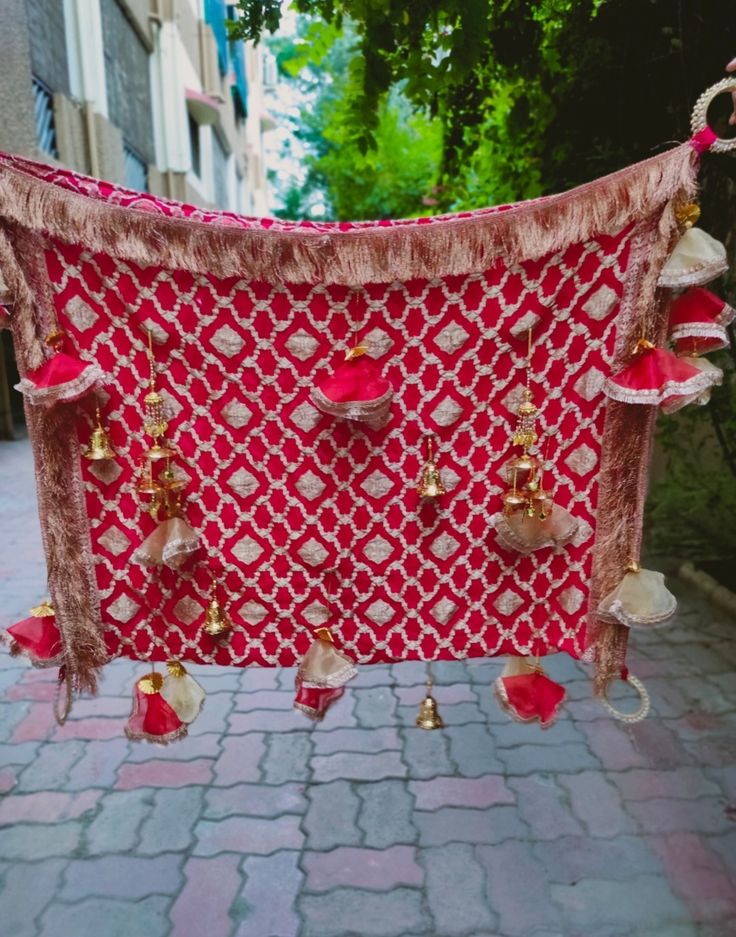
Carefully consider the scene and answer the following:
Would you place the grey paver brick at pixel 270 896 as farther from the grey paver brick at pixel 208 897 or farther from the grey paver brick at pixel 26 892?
the grey paver brick at pixel 26 892

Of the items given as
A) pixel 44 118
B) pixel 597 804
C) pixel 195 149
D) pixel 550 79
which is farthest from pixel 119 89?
pixel 597 804

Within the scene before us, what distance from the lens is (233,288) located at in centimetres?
118

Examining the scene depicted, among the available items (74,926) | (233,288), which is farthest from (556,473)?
(74,926)

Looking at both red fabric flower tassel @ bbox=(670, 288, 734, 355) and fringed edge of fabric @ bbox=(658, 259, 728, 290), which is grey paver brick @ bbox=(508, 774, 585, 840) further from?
fringed edge of fabric @ bbox=(658, 259, 728, 290)

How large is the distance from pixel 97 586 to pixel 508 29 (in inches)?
81.7

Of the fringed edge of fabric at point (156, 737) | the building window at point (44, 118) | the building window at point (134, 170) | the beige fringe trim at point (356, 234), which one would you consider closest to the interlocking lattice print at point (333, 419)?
the beige fringe trim at point (356, 234)

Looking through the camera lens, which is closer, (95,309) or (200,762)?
(95,309)

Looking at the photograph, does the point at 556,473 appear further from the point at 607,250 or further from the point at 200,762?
the point at 200,762

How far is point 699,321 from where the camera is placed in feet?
3.76

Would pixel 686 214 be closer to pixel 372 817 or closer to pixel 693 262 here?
pixel 693 262

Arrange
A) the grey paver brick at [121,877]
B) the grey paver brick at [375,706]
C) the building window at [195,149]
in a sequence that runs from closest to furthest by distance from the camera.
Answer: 1. the grey paver brick at [121,877]
2. the grey paver brick at [375,706]
3. the building window at [195,149]

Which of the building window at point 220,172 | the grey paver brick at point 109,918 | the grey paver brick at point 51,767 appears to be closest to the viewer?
the grey paver brick at point 109,918

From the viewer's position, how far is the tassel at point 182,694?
139cm

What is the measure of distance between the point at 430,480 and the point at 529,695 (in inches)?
20.3
